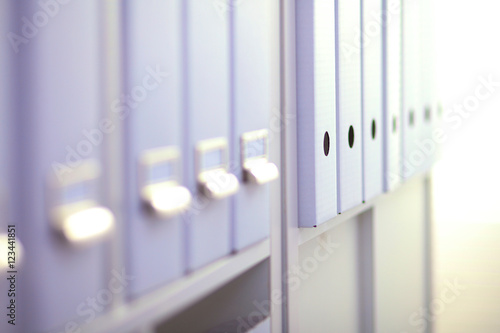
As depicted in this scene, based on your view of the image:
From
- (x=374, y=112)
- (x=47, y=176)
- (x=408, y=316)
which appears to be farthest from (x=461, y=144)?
(x=47, y=176)

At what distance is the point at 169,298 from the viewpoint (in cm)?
65

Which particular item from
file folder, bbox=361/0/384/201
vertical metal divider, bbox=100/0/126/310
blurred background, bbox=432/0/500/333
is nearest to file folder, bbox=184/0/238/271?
vertical metal divider, bbox=100/0/126/310

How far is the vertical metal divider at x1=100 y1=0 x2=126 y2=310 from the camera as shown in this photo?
530 mm

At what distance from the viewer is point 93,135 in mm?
513

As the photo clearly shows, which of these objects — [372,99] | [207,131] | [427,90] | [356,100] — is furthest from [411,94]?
[207,131]

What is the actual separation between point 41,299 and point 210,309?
0.59 m

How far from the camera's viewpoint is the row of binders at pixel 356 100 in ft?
3.38

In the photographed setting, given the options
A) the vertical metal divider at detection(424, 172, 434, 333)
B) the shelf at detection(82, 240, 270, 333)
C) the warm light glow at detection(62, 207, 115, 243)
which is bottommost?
the vertical metal divider at detection(424, 172, 434, 333)

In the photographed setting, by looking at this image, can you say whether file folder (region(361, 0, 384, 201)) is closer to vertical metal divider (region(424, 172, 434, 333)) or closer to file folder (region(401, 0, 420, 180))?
file folder (region(401, 0, 420, 180))

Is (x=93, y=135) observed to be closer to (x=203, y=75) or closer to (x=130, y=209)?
(x=130, y=209)

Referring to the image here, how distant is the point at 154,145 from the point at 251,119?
0.85 feet

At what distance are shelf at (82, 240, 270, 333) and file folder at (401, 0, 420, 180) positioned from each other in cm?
90

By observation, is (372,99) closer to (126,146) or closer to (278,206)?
(278,206)

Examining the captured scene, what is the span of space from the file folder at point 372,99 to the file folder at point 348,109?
0.10 feet
